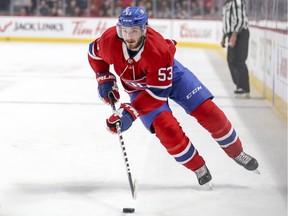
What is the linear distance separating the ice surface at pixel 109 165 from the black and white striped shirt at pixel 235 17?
768 millimetres

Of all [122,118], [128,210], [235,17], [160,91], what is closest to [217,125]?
[160,91]

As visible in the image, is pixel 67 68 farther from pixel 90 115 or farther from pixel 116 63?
pixel 116 63

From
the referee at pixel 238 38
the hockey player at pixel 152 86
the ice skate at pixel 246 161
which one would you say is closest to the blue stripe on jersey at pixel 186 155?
the hockey player at pixel 152 86

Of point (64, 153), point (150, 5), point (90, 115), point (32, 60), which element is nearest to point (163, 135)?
point (64, 153)

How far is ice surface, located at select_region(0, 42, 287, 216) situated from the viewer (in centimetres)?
348

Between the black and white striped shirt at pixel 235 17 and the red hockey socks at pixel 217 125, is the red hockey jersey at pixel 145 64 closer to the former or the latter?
the red hockey socks at pixel 217 125

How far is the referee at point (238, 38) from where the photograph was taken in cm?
777

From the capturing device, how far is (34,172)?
165 inches

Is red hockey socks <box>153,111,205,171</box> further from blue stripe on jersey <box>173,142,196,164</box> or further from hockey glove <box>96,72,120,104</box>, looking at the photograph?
hockey glove <box>96,72,120,104</box>

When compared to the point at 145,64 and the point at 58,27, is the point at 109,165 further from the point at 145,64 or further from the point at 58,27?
the point at 58,27

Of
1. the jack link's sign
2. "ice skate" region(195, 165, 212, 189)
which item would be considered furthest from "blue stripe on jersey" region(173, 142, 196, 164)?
the jack link's sign

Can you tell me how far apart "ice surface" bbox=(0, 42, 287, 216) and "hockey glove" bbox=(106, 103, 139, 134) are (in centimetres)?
37

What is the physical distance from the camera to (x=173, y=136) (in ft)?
11.8

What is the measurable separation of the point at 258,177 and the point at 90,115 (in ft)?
8.91
